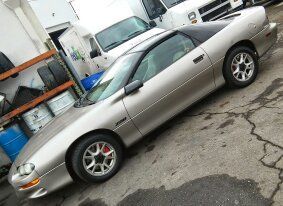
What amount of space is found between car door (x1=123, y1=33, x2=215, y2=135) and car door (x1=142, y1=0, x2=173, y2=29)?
5586mm

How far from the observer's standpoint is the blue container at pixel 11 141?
25.6 ft

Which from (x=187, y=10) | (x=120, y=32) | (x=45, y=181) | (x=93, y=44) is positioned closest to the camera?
(x=45, y=181)

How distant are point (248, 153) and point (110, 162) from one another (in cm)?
187

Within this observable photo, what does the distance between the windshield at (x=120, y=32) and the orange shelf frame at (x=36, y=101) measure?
1.73 m

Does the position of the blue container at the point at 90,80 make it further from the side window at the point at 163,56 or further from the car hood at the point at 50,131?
the side window at the point at 163,56

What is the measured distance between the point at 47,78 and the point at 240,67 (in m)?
4.77

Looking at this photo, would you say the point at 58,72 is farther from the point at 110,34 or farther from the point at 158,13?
the point at 158,13

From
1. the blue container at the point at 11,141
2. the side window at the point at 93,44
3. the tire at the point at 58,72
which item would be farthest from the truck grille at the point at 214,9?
the blue container at the point at 11,141

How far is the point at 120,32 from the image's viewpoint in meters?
9.67

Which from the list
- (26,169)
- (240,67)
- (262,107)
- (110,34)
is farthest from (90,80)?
(262,107)

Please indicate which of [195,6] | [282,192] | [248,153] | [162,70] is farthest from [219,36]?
[195,6]

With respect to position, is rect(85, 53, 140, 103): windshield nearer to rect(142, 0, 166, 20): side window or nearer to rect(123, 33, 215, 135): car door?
rect(123, 33, 215, 135): car door

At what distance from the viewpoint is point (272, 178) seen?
3209mm

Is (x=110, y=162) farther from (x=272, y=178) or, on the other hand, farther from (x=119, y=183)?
(x=272, y=178)
